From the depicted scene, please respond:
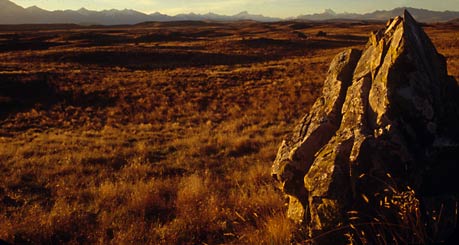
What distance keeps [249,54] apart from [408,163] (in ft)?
148

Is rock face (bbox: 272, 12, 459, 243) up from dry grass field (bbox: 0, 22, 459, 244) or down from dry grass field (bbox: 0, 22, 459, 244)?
up

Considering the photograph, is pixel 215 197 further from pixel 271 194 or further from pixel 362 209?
pixel 362 209

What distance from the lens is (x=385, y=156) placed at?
4434 millimetres

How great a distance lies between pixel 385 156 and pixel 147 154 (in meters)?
7.84

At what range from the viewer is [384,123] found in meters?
4.62

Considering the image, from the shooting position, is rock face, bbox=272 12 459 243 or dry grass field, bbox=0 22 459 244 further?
dry grass field, bbox=0 22 459 244

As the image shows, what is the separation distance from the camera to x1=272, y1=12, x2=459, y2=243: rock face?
4223mm

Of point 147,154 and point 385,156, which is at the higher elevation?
point 385,156

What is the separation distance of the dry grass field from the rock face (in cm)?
63

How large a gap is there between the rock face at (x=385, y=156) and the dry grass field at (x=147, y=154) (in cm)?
63

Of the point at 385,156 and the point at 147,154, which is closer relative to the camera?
the point at 385,156

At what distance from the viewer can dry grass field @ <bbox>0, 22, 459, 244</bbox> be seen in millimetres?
5758

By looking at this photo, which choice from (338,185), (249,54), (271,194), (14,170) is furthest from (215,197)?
(249,54)

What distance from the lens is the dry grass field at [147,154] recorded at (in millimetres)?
5758
